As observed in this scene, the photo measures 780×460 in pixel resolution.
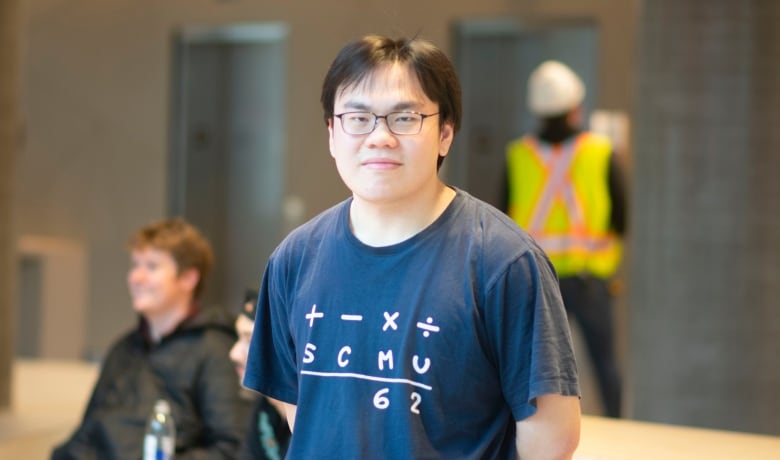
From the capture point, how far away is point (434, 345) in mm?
2199

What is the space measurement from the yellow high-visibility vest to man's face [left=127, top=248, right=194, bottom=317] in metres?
2.18

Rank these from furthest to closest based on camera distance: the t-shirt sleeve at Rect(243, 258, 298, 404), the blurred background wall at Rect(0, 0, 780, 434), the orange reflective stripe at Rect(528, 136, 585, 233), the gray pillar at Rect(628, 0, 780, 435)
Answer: the blurred background wall at Rect(0, 0, 780, 434), the orange reflective stripe at Rect(528, 136, 585, 233), the gray pillar at Rect(628, 0, 780, 435), the t-shirt sleeve at Rect(243, 258, 298, 404)

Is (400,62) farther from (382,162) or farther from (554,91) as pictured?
(554,91)

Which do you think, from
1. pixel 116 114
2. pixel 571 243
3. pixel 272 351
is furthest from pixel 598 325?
pixel 116 114

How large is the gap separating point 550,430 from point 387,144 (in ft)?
1.86

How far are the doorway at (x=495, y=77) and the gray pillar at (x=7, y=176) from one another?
325cm

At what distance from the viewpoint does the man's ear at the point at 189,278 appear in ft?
15.1

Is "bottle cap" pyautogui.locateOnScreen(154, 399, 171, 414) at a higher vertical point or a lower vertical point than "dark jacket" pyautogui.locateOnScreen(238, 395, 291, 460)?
lower

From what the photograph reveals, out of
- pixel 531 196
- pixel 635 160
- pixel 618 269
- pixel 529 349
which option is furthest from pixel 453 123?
pixel 618 269

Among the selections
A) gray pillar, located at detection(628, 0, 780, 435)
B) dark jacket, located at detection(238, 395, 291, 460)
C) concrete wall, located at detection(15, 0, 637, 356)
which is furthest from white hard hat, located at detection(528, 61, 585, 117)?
dark jacket, located at detection(238, 395, 291, 460)

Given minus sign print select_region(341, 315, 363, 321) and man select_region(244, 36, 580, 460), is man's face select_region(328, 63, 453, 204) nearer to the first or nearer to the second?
man select_region(244, 36, 580, 460)

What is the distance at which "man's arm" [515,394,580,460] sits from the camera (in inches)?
86.6

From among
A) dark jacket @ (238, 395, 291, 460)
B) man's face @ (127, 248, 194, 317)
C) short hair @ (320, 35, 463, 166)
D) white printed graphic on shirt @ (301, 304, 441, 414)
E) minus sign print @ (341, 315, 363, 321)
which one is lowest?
dark jacket @ (238, 395, 291, 460)

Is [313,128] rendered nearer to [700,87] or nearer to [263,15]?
[263,15]
